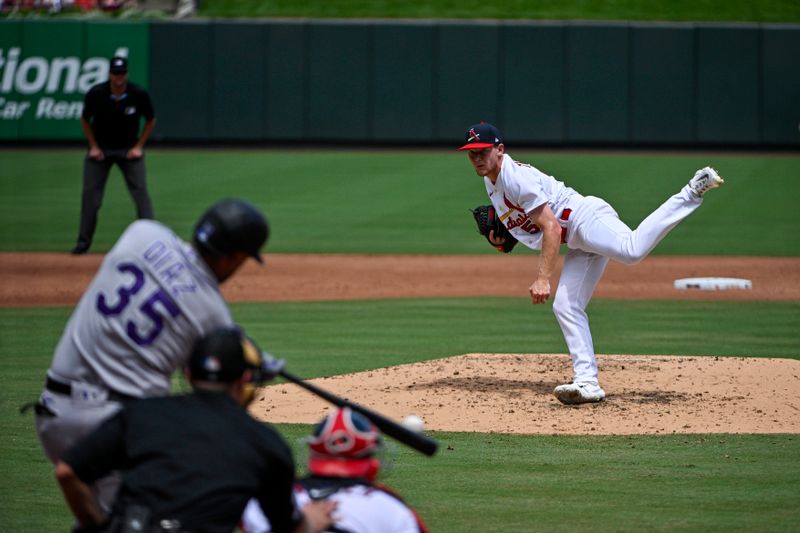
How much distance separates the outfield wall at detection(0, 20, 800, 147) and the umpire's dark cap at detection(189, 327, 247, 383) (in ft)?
85.1

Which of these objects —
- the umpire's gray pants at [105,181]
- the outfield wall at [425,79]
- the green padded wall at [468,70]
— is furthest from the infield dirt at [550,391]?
the green padded wall at [468,70]

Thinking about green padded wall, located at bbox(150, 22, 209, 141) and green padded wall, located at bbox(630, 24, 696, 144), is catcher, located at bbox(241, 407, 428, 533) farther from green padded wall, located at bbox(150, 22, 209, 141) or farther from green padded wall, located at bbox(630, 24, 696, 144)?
green padded wall, located at bbox(150, 22, 209, 141)

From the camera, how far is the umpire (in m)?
3.71

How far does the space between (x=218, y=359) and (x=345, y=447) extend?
0.60 m

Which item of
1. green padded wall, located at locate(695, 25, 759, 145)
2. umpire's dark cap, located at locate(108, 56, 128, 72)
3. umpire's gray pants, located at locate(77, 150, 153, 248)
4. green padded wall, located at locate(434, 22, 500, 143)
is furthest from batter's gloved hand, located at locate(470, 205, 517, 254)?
green padded wall, located at locate(695, 25, 759, 145)

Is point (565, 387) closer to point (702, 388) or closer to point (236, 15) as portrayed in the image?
point (702, 388)

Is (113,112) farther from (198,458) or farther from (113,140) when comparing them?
(198,458)

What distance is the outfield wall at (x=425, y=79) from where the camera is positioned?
29062 mm

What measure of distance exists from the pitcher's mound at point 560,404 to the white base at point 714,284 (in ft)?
14.5

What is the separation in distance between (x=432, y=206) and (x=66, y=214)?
6.47 metres

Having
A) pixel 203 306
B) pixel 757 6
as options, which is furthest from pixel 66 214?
pixel 757 6

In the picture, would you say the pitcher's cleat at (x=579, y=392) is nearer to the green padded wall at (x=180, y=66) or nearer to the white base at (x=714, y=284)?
the white base at (x=714, y=284)

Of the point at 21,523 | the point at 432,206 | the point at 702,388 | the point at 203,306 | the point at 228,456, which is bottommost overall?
the point at 432,206

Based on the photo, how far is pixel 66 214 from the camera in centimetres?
2130
